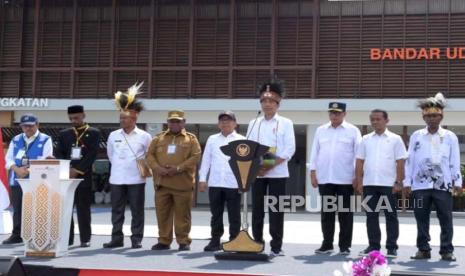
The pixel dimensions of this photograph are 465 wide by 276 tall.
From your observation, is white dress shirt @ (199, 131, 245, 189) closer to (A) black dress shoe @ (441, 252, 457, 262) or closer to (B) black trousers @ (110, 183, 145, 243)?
(B) black trousers @ (110, 183, 145, 243)

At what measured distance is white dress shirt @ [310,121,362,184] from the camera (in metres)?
7.54

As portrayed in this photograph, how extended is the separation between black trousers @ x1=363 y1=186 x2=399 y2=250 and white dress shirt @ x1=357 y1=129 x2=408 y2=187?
0.31ft

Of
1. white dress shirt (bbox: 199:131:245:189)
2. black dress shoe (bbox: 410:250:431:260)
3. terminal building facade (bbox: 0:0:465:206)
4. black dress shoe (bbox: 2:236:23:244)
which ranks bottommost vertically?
black dress shoe (bbox: 2:236:23:244)

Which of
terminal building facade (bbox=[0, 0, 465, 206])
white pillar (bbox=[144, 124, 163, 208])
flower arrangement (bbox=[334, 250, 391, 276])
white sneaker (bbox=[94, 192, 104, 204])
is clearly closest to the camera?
flower arrangement (bbox=[334, 250, 391, 276])

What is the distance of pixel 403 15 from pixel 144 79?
793 centimetres

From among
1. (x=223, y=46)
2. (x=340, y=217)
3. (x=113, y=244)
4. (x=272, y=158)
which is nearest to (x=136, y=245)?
(x=113, y=244)

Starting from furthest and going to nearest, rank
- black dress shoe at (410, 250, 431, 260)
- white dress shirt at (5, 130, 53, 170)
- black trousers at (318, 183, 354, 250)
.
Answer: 1. white dress shirt at (5, 130, 53, 170)
2. black trousers at (318, 183, 354, 250)
3. black dress shoe at (410, 250, 431, 260)

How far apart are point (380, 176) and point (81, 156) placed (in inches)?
145

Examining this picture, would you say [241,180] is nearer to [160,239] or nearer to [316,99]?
[160,239]

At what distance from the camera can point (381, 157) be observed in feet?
24.1

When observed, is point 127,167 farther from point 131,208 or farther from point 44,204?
point 44,204

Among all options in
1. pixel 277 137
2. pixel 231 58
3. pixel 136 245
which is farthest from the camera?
pixel 231 58

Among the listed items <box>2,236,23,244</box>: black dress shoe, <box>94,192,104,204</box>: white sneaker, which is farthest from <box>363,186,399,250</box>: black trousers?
<box>94,192,104,204</box>: white sneaker

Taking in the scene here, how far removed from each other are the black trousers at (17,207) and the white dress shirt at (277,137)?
10.5 ft
